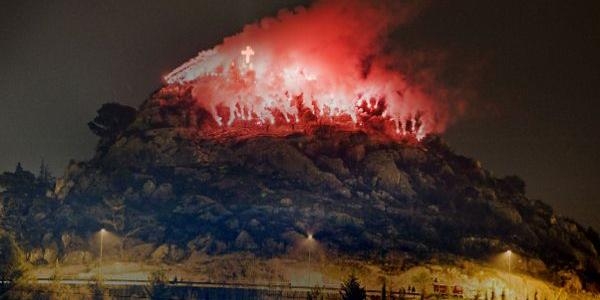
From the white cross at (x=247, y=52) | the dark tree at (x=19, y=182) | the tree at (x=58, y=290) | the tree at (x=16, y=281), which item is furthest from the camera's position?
the white cross at (x=247, y=52)

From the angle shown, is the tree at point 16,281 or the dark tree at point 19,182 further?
the dark tree at point 19,182

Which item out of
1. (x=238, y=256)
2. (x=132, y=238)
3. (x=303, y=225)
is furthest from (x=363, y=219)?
(x=132, y=238)

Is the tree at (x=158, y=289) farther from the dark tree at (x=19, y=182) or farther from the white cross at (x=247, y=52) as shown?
the white cross at (x=247, y=52)

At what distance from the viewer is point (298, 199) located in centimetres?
15800

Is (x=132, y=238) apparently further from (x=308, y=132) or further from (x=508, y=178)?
(x=508, y=178)

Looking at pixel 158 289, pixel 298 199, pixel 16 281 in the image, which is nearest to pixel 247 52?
pixel 298 199

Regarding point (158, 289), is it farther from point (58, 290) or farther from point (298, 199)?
point (298, 199)

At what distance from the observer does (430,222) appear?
15512 cm

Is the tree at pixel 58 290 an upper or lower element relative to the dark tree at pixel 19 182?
lower

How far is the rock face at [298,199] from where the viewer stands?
14900cm

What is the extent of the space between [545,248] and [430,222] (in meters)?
16.8

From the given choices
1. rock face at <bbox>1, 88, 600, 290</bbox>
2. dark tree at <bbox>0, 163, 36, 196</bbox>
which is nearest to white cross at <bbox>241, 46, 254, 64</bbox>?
rock face at <bbox>1, 88, 600, 290</bbox>

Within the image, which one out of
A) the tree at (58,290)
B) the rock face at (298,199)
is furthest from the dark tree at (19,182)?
the tree at (58,290)

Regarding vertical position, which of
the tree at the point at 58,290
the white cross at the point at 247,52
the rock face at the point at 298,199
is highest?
the white cross at the point at 247,52
